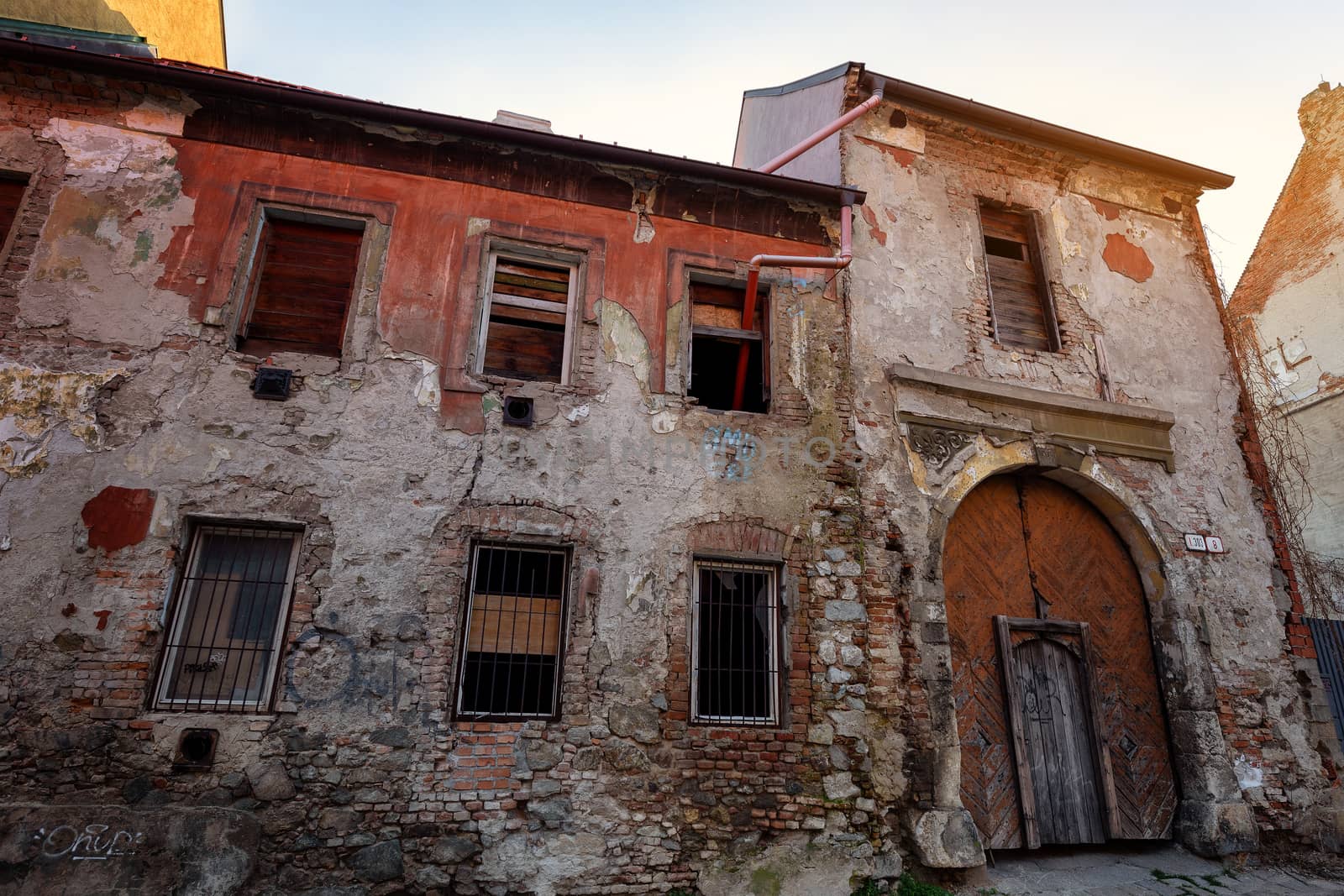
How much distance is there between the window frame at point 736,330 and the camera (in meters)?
7.14

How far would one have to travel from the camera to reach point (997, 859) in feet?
22.0

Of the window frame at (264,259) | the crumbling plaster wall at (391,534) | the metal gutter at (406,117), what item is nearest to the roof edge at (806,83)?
the metal gutter at (406,117)

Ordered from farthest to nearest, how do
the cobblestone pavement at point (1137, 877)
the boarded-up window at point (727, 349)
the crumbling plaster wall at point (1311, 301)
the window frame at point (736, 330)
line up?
the crumbling plaster wall at point (1311, 301), the boarded-up window at point (727, 349), the window frame at point (736, 330), the cobblestone pavement at point (1137, 877)

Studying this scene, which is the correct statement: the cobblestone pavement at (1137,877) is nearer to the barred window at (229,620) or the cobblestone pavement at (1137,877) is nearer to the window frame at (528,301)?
the window frame at (528,301)

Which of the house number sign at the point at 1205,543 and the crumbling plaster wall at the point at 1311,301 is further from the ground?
the crumbling plaster wall at the point at 1311,301

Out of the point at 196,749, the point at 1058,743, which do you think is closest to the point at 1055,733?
the point at 1058,743

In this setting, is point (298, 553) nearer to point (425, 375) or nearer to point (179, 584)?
point (179, 584)

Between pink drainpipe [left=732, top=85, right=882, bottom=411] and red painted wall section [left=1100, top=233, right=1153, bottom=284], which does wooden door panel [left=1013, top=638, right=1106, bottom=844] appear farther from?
red painted wall section [left=1100, top=233, right=1153, bottom=284]

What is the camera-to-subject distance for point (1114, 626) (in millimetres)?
7719

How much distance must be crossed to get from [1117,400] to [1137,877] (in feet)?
15.3

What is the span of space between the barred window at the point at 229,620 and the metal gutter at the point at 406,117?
3.69m

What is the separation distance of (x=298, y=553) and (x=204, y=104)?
13.3 ft

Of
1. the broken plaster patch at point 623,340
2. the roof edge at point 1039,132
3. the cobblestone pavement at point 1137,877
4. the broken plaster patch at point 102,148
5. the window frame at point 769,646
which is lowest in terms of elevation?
the cobblestone pavement at point 1137,877

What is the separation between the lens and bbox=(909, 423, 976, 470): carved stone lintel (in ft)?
23.9
